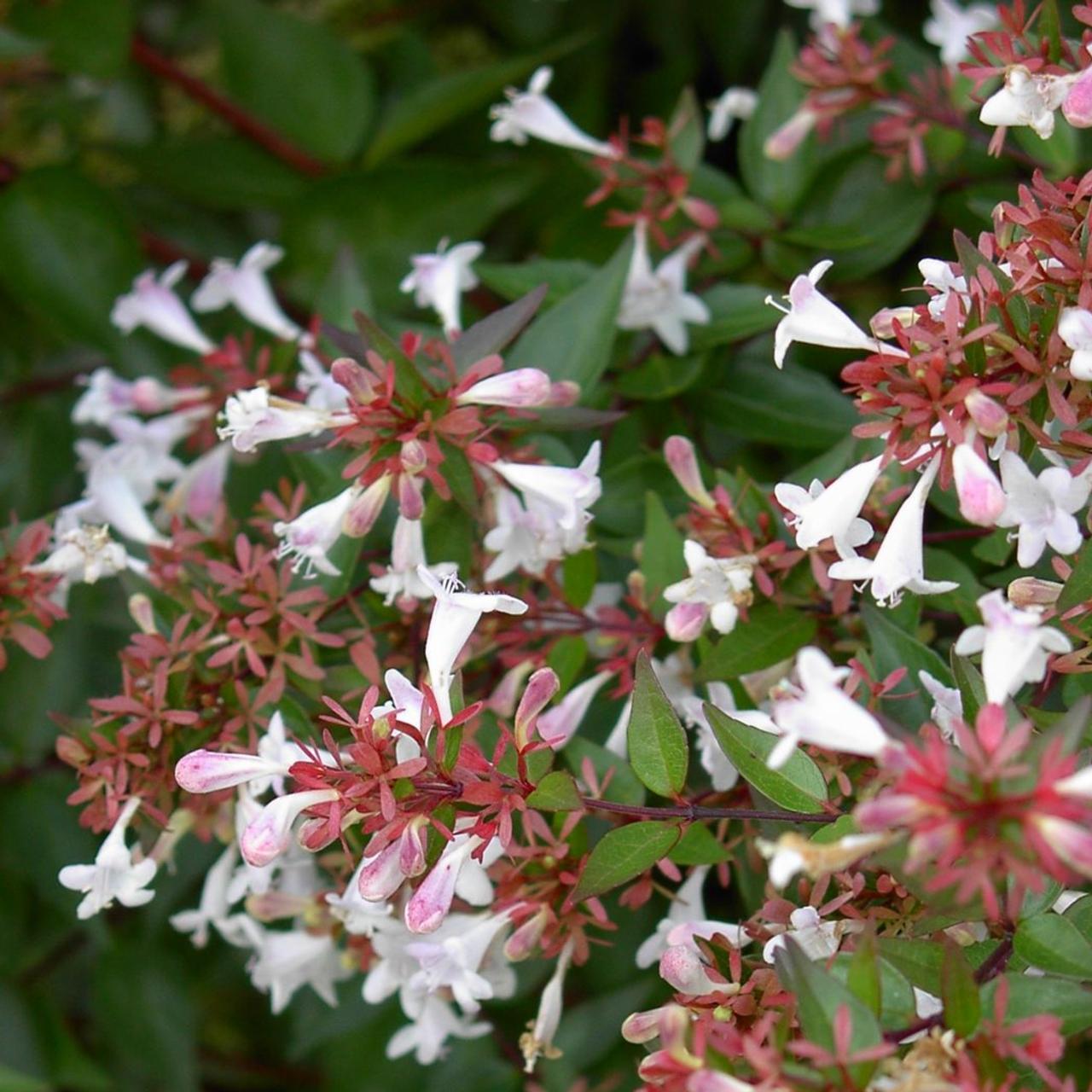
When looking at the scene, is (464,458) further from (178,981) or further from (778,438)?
(178,981)

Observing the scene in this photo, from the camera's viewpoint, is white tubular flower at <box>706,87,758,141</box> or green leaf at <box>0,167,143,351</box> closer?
white tubular flower at <box>706,87,758,141</box>

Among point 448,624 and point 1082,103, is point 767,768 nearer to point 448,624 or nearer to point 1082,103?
point 448,624

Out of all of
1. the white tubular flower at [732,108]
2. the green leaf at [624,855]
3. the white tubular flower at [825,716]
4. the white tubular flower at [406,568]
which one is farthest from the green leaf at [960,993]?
the white tubular flower at [732,108]

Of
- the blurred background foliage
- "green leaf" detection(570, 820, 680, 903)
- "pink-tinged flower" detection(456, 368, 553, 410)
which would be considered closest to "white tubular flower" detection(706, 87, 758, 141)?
the blurred background foliage

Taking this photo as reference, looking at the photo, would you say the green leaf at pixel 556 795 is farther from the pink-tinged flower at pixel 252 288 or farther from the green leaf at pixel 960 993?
the pink-tinged flower at pixel 252 288

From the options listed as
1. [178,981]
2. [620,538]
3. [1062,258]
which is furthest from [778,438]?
[178,981]

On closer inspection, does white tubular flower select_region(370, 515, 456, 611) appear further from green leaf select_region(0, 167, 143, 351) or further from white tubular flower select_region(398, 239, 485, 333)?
green leaf select_region(0, 167, 143, 351)
